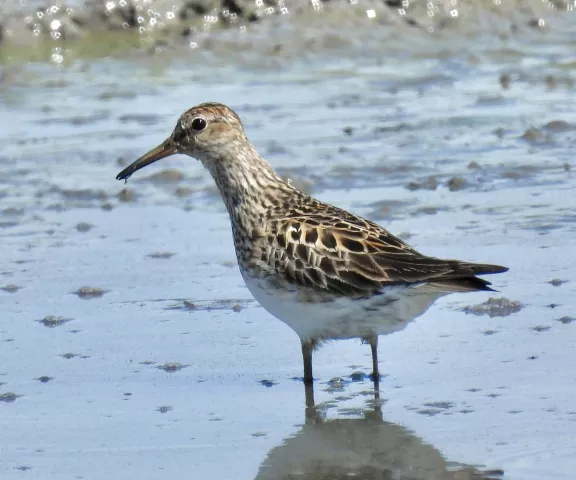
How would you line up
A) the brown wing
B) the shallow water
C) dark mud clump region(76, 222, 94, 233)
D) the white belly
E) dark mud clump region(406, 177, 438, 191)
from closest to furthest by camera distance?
1. the shallow water
2. the brown wing
3. the white belly
4. dark mud clump region(76, 222, 94, 233)
5. dark mud clump region(406, 177, 438, 191)

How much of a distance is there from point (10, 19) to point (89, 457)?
452 inches

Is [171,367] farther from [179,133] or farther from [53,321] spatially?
[179,133]

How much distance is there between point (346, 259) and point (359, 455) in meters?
1.25

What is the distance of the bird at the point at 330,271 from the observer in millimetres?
6754

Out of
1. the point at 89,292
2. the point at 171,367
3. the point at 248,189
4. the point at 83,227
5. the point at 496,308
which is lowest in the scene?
the point at 171,367

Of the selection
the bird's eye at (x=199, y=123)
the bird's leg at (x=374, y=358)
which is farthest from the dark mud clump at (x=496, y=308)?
the bird's eye at (x=199, y=123)

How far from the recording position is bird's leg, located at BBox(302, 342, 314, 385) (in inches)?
275

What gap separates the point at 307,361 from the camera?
7.00 metres

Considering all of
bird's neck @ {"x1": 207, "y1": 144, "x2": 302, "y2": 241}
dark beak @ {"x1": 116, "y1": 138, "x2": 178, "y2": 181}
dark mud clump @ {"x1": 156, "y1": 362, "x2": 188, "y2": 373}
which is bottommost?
dark mud clump @ {"x1": 156, "y1": 362, "x2": 188, "y2": 373}

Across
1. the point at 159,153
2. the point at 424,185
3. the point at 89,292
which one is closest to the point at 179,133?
the point at 159,153

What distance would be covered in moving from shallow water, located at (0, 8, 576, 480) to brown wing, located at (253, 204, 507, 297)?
0.56m

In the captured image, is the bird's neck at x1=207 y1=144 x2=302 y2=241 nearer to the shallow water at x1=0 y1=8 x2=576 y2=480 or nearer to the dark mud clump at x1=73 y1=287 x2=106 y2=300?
the shallow water at x1=0 y1=8 x2=576 y2=480

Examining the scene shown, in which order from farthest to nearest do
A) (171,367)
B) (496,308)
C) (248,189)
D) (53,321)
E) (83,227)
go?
(83,227) → (53,321) → (496,308) → (248,189) → (171,367)

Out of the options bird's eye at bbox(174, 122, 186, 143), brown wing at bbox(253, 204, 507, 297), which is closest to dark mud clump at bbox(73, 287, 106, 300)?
bird's eye at bbox(174, 122, 186, 143)
